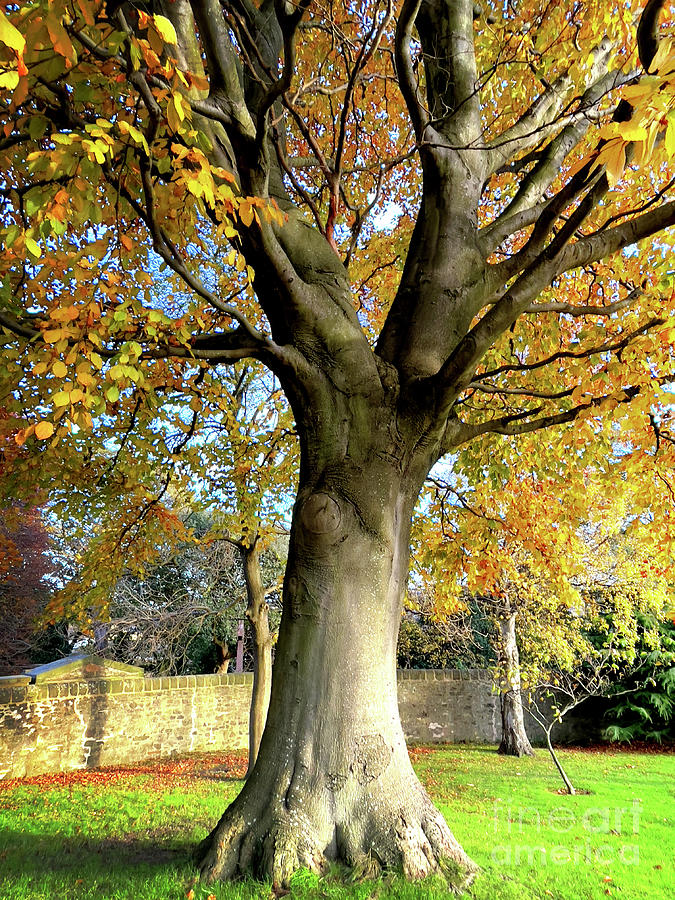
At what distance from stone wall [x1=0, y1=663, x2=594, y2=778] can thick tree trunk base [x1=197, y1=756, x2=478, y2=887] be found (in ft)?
25.0

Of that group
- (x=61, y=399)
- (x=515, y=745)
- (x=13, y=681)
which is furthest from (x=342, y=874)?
(x=515, y=745)

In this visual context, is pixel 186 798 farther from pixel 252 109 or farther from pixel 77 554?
pixel 77 554

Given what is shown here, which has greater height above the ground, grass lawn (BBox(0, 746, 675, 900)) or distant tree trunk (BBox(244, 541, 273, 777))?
distant tree trunk (BBox(244, 541, 273, 777))

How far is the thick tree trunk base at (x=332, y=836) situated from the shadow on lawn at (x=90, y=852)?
451 millimetres

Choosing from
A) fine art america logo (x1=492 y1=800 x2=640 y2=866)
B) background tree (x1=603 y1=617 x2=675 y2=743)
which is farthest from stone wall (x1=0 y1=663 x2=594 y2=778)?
fine art america logo (x1=492 y1=800 x2=640 y2=866)

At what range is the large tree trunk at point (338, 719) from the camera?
3072mm

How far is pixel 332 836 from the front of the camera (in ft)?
10.1

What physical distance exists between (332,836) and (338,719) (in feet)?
1.88

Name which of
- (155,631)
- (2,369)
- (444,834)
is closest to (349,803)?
(444,834)

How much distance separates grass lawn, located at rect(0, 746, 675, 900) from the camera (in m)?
3.16

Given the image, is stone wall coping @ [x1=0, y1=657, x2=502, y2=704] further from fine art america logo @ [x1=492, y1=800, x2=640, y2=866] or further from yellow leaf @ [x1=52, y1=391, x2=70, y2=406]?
yellow leaf @ [x1=52, y1=391, x2=70, y2=406]

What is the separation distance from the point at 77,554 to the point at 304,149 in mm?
14111

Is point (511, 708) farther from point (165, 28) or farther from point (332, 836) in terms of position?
point (165, 28)

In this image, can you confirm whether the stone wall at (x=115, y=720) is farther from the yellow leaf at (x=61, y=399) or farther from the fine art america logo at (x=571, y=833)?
the yellow leaf at (x=61, y=399)
